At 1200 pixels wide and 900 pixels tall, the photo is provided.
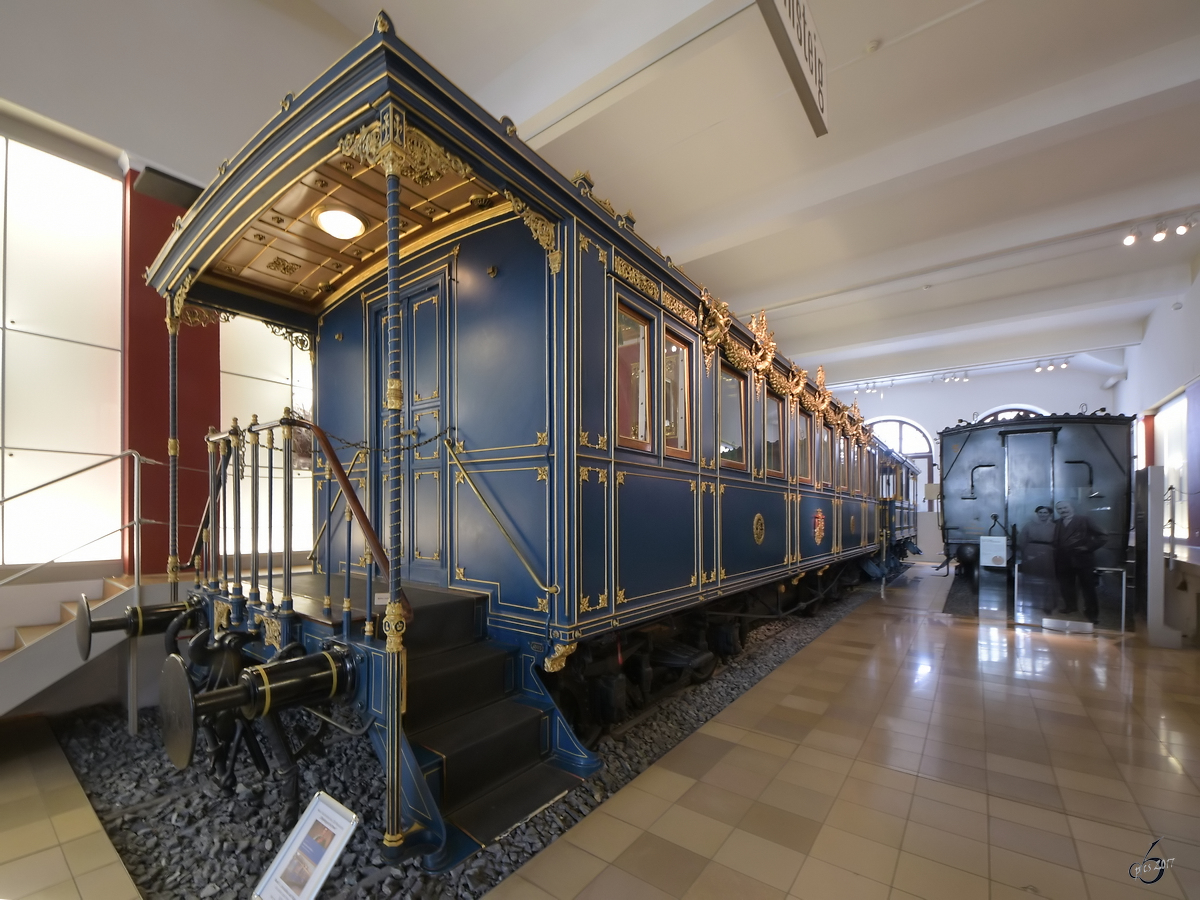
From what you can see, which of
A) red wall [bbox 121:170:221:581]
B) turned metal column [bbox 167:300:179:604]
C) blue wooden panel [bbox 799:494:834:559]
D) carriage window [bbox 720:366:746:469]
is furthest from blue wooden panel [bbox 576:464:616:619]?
blue wooden panel [bbox 799:494:834:559]

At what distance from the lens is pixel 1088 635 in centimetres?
693

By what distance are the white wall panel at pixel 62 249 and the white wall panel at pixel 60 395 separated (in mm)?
145

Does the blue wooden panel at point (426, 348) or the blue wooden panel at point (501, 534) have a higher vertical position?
the blue wooden panel at point (426, 348)

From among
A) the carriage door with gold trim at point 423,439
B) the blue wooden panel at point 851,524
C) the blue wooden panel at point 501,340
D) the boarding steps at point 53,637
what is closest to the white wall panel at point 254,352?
the boarding steps at point 53,637

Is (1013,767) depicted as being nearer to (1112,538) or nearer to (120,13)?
(1112,538)

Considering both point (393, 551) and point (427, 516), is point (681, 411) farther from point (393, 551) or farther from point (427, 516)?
point (393, 551)

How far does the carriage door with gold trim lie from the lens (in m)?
3.85

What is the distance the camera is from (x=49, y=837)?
2594mm

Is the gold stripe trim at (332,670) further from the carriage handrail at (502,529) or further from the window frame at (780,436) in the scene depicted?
the window frame at (780,436)

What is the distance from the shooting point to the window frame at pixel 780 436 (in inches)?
237

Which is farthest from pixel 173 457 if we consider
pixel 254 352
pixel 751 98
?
pixel 751 98

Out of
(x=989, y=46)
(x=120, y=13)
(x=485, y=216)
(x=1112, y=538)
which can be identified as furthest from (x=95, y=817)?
(x=1112, y=538)

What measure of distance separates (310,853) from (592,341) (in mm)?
2736

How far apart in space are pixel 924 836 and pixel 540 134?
6.30 meters
